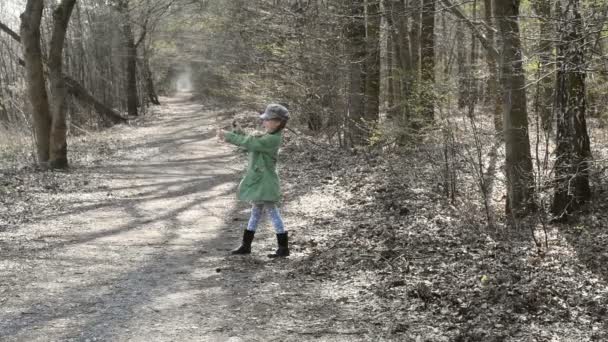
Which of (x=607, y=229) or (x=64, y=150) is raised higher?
(x=64, y=150)

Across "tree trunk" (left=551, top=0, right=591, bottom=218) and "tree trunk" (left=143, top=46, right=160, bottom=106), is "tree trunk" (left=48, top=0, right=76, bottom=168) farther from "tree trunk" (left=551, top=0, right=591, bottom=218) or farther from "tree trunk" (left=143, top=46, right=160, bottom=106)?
"tree trunk" (left=143, top=46, right=160, bottom=106)

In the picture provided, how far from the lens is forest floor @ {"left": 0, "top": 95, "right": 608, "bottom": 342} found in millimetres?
4863

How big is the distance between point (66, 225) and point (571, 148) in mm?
7180

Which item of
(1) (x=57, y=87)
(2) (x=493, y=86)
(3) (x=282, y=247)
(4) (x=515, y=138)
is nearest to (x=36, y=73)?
(1) (x=57, y=87)

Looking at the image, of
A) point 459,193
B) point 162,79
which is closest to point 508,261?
point 459,193

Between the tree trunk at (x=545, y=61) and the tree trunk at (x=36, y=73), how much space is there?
11149 mm

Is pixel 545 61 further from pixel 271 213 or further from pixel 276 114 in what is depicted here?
pixel 271 213

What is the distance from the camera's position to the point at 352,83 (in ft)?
46.8

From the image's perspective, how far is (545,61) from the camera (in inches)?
233

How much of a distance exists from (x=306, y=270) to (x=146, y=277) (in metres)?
1.71

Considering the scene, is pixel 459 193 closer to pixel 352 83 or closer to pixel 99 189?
pixel 352 83

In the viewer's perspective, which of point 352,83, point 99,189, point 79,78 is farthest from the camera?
point 79,78

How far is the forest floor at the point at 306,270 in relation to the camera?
4.86 metres

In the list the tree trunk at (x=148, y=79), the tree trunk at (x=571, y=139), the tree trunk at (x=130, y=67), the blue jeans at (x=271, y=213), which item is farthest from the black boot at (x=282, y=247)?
the tree trunk at (x=148, y=79)
